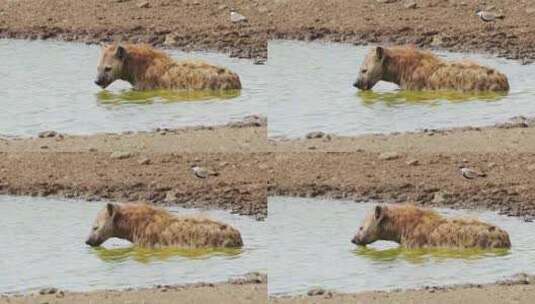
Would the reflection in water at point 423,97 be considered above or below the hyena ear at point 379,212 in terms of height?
above

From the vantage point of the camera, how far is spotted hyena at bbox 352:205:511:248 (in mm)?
21281

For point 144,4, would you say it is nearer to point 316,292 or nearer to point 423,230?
point 423,230

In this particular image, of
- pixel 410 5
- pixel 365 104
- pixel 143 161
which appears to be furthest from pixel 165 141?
pixel 410 5

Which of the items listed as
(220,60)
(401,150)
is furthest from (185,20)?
(401,150)

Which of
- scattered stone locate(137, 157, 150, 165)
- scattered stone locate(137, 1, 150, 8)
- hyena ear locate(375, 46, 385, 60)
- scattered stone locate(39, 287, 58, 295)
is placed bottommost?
scattered stone locate(39, 287, 58, 295)

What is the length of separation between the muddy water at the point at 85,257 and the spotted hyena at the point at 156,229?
109 millimetres

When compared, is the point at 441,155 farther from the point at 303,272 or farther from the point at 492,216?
the point at 303,272

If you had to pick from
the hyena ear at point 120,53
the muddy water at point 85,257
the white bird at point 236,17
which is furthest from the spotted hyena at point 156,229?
the white bird at point 236,17

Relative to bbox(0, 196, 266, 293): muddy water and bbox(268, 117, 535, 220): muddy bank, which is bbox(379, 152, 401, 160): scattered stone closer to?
bbox(268, 117, 535, 220): muddy bank

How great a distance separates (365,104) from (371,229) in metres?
1.52

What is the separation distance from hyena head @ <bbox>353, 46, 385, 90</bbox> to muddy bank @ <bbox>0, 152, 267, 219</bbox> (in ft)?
4.08

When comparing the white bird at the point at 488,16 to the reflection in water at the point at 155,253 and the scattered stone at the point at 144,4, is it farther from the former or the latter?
the reflection in water at the point at 155,253

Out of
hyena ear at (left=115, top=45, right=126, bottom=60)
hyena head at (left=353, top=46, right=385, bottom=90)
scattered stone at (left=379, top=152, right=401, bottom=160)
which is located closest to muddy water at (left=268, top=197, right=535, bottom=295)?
scattered stone at (left=379, top=152, right=401, bottom=160)

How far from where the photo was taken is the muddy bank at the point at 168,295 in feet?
65.2
